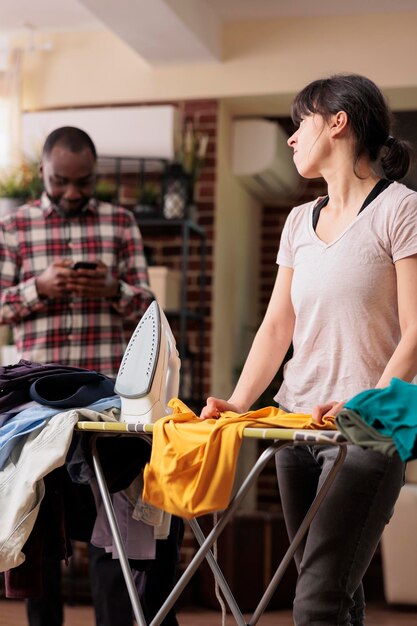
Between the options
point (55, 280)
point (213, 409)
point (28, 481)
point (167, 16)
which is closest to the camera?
point (213, 409)

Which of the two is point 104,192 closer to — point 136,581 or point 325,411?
point 136,581

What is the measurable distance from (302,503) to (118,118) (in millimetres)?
2869

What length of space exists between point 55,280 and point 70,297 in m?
0.15

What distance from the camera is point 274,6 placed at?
4195 millimetres

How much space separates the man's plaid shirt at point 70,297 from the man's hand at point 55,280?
47 millimetres

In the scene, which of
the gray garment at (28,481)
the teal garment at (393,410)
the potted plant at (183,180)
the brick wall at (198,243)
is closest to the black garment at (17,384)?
the gray garment at (28,481)

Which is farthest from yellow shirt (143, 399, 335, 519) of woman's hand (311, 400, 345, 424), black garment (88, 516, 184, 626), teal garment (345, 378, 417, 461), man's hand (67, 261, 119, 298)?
man's hand (67, 261, 119, 298)

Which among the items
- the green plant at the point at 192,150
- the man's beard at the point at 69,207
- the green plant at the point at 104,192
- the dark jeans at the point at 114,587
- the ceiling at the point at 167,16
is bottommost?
the dark jeans at the point at 114,587

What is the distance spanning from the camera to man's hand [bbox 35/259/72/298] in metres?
2.84

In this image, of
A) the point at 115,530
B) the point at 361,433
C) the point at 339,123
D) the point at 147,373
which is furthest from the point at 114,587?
the point at 339,123

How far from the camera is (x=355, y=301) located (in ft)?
5.91

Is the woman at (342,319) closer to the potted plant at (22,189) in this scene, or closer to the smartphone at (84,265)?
the smartphone at (84,265)

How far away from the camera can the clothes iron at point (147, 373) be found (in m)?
1.88

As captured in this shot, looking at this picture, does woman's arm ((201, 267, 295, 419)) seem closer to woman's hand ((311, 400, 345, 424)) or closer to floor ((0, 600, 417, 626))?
woman's hand ((311, 400, 345, 424))
